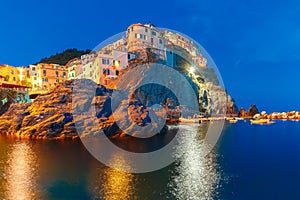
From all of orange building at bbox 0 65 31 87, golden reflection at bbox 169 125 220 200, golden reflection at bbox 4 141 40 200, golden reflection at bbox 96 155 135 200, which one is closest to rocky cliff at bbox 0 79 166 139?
golden reflection at bbox 4 141 40 200

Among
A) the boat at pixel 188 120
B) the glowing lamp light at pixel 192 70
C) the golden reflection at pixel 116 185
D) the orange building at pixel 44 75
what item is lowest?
the golden reflection at pixel 116 185

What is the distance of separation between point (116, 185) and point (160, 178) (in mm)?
5621

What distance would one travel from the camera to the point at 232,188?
2311cm

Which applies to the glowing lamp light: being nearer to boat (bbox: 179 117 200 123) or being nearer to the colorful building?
boat (bbox: 179 117 200 123)

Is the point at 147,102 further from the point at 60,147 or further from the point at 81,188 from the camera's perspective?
the point at 81,188

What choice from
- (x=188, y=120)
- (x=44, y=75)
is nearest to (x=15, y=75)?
(x=44, y=75)

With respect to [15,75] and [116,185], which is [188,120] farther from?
[15,75]

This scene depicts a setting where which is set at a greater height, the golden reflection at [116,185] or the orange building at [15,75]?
the orange building at [15,75]

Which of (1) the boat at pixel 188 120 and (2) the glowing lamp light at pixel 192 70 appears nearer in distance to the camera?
(1) the boat at pixel 188 120

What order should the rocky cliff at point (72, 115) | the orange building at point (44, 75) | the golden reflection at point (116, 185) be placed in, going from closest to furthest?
the golden reflection at point (116, 185) → the rocky cliff at point (72, 115) → the orange building at point (44, 75)

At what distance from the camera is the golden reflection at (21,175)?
72.8 feet

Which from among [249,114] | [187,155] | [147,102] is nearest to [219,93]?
[249,114]

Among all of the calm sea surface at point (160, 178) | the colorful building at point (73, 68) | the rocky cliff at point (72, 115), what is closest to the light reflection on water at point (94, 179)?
the calm sea surface at point (160, 178)

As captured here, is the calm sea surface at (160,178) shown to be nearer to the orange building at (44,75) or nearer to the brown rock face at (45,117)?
the brown rock face at (45,117)
